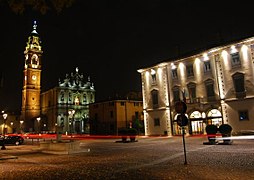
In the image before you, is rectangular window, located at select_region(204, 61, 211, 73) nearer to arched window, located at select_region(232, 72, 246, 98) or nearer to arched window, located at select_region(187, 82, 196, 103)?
arched window, located at select_region(187, 82, 196, 103)

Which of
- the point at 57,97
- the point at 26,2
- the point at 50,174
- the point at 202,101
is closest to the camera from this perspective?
the point at 26,2

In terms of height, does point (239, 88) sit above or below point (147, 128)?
above

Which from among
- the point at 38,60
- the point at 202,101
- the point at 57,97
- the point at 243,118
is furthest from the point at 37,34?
the point at 243,118

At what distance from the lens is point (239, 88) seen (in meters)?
28.4

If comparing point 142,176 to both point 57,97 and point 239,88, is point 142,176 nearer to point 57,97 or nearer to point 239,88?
point 239,88

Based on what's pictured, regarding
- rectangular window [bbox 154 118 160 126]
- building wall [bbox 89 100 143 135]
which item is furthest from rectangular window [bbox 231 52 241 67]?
building wall [bbox 89 100 143 135]

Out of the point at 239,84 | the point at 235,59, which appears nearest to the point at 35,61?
the point at 235,59

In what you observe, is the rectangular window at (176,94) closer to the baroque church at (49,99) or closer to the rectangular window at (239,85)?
the rectangular window at (239,85)

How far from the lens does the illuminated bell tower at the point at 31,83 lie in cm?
8325

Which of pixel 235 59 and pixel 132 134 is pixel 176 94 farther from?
pixel 132 134

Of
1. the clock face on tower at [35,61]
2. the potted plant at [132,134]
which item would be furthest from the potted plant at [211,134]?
the clock face on tower at [35,61]

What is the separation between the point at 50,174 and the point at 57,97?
75150mm

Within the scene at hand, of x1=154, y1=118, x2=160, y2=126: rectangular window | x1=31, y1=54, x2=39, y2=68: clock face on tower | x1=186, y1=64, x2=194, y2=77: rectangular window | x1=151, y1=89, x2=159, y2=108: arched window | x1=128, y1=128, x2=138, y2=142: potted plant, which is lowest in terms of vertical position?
x1=128, y1=128, x2=138, y2=142: potted plant

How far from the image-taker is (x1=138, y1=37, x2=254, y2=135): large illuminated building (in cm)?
2789
